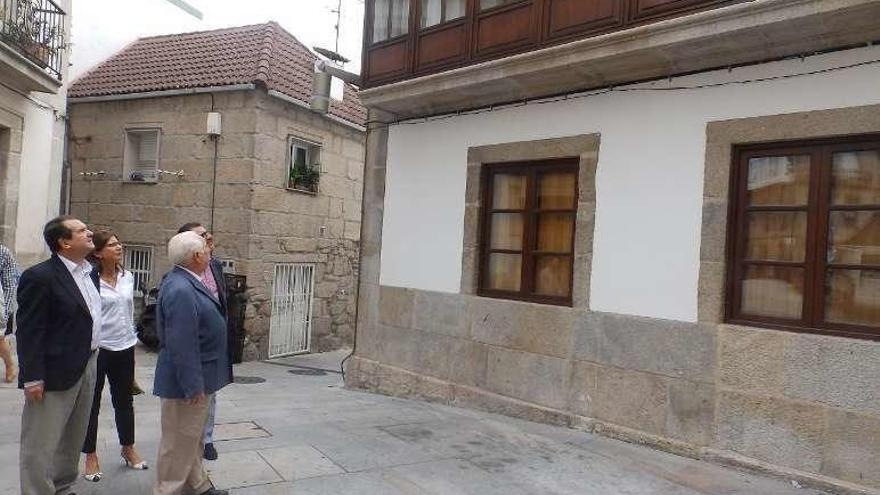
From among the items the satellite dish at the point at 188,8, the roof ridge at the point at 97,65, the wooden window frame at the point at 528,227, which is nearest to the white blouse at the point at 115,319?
the wooden window frame at the point at 528,227

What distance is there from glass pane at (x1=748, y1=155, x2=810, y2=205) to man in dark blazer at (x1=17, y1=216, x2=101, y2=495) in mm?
4456

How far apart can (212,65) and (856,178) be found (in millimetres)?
10518

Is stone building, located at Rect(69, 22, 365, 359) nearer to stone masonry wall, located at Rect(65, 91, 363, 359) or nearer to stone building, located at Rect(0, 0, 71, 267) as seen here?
stone masonry wall, located at Rect(65, 91, 363, 359)

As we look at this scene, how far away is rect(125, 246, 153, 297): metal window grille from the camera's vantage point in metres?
12.1

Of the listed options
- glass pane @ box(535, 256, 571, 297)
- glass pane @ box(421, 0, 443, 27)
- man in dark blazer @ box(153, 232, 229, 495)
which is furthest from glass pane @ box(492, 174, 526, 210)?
man in dark blazer @ box(153, 232, 229, 495)

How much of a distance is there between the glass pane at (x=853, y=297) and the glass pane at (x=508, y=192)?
276 cm

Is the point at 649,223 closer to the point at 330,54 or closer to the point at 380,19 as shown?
the point at 380,19

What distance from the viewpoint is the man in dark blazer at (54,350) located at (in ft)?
11.2

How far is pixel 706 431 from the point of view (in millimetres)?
5016

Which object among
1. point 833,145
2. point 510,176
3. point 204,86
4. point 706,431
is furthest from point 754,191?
point 204,86

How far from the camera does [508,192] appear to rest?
6723mm

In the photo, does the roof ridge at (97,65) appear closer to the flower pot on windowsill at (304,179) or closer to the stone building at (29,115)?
the stone building at (29,115)

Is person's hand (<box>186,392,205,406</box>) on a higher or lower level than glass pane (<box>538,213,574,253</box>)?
lower

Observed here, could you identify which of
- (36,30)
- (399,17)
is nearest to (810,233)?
(399,17)
